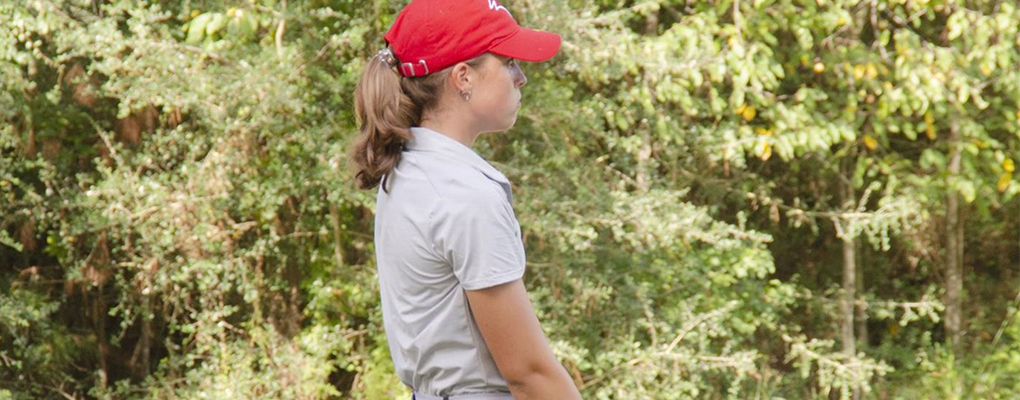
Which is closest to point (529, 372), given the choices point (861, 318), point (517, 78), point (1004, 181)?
point (517, 78)

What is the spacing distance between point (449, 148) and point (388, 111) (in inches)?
4.5

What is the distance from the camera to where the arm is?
1512 mm

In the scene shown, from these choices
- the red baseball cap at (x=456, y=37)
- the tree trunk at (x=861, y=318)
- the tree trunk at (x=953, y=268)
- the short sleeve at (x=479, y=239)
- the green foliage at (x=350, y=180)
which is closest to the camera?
the short sleeve at (x=479, y=239)

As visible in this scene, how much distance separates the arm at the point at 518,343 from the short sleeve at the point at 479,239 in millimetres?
19

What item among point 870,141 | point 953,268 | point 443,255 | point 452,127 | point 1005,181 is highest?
point 452,127

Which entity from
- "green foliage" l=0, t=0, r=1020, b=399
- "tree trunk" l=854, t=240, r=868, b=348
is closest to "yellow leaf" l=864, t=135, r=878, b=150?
"green foliage" l=0, t=0, r=1020, b=399

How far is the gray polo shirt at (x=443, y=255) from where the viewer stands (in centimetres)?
149

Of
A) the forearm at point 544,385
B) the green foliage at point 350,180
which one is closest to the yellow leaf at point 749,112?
the green foliage at point 350,180

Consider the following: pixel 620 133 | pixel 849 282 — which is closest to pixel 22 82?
pixel 620 133

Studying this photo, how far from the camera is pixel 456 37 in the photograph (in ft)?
5.39

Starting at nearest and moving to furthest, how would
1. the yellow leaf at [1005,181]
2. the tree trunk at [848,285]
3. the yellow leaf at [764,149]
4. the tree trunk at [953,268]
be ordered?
the yellow leaf at [764,149], the yellow leaf at [1005,181], the tree trunk at [848,285], the tree trunk at [953,268]

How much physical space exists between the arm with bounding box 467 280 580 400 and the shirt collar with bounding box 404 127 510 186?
0.16 m

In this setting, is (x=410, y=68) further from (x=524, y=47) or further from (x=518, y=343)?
(x=518, y=343)

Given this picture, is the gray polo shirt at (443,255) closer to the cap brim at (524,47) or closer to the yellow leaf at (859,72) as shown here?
the cap brim at (524,47)
